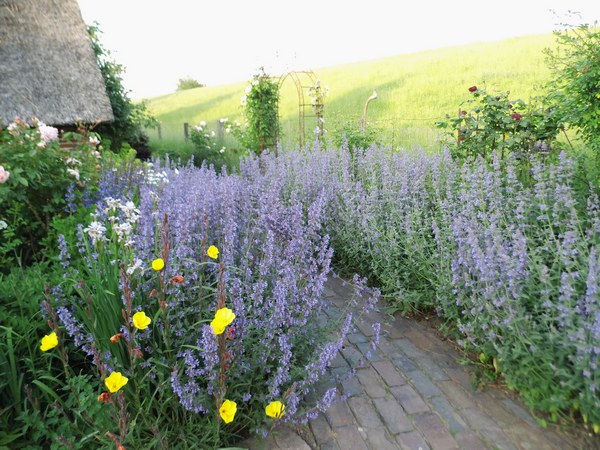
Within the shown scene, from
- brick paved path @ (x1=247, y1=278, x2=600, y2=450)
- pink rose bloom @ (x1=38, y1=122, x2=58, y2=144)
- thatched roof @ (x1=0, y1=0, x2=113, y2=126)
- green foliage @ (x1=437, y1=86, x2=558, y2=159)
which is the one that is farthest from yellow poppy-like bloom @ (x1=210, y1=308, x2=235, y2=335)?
thatched roof @ (x1=0, y1=0, x2=113, y2=126)

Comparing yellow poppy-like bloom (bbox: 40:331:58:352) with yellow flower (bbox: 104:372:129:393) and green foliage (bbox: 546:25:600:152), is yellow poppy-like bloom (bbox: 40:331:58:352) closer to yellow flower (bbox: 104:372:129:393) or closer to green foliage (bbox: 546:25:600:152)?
yellow flower (bbox: 104:372:129:393)

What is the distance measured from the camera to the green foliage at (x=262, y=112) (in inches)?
345

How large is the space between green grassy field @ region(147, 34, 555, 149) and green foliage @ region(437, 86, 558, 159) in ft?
18.4

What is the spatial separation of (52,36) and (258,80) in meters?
4.10

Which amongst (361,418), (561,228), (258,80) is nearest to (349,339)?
(361,418)

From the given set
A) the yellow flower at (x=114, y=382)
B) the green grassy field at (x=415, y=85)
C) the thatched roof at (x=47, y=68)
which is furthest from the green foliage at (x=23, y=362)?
the green grassy field at (x=415, y=85)

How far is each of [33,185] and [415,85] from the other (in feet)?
62.5

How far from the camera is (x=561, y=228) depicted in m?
2.72

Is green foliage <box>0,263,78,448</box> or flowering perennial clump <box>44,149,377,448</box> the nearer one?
flowering perennial clump <box>44,149,377,448</box>

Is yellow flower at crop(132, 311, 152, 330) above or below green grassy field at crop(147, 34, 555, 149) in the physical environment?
above

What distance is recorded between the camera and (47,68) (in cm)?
771

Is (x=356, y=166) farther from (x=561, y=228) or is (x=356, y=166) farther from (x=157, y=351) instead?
(x=157, y=351)

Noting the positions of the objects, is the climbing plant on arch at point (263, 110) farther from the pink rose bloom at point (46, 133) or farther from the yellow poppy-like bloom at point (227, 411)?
the yellow poppy-like bloom at point (227, 411)

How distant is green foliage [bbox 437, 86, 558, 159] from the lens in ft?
14.7
